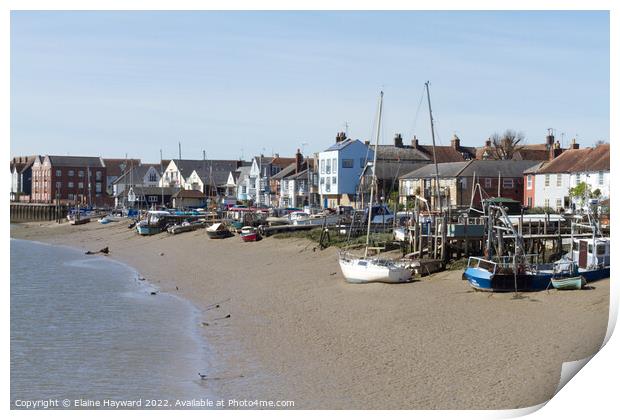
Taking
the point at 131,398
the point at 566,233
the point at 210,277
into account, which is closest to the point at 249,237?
the point at 210,277

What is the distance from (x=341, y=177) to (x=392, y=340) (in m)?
56.3

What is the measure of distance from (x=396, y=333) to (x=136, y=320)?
1034cm

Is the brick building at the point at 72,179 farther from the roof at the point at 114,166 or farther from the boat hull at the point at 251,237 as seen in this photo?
the boat hull at the point at 251,237

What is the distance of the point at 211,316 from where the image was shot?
29984 mm

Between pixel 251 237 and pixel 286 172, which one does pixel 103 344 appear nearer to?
pixel 251 237

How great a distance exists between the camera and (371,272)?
3130cm

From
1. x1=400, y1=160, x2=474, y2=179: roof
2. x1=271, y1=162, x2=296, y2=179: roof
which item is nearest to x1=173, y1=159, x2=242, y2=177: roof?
x1=271, y1=162, x2=296, y2=179: roof

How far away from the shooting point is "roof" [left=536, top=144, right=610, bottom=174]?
5280 centimetres

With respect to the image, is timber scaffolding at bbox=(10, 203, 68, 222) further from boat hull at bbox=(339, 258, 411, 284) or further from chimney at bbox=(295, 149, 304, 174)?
boat hull at bbox=(339, 258, 411, 284)

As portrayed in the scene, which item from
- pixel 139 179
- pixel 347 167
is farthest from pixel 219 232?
pixel 139 179

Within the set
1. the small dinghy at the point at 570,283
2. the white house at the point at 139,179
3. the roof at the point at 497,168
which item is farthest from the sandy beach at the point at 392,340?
the white house at the point at 139,179

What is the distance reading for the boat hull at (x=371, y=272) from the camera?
31000mm

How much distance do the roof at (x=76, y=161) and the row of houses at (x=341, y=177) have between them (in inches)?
6.1
